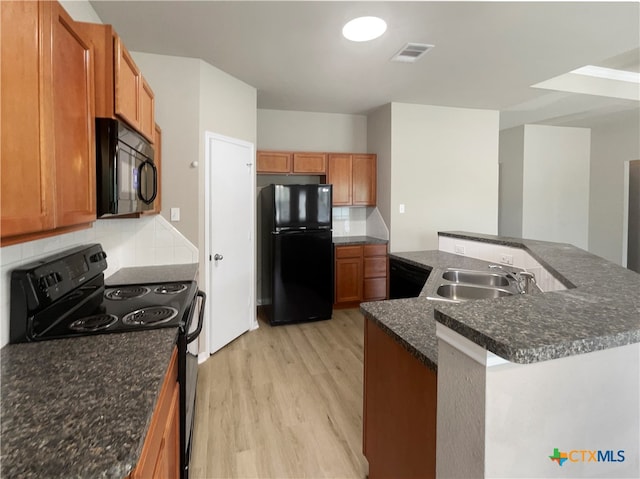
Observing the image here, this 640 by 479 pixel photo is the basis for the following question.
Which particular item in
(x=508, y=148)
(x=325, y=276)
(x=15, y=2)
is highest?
(x=508, y=148)

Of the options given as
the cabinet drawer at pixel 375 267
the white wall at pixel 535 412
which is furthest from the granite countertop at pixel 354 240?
the white wall at pixel 535 412

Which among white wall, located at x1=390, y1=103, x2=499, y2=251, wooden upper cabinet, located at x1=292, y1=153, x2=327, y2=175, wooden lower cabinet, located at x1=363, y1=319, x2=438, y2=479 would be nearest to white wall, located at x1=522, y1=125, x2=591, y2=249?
white wall, located at x1=390, y1=103, x2=499, y2=251

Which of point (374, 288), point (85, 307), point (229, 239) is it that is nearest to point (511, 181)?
point (374, 288)

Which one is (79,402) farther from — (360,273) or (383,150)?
(383,150)

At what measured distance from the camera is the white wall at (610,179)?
5098 millimetres

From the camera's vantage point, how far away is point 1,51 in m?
0.78

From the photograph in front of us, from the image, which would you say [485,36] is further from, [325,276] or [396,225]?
[325,276]

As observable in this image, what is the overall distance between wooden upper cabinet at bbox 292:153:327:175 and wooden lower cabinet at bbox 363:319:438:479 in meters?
3.05

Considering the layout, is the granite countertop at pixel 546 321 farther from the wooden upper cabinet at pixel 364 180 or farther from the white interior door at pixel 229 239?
the wooden upper cabinet at pixel 364 180

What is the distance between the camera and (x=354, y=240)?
443cm

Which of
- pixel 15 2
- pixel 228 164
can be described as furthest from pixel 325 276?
pixel 15 2

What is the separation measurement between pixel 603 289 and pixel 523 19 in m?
2.08

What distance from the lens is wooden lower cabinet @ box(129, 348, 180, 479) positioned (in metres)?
0.83

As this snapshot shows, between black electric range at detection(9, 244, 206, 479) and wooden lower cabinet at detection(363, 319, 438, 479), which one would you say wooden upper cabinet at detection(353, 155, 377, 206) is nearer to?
Answer: black electric range at detection(9, 244, 206, 479)
